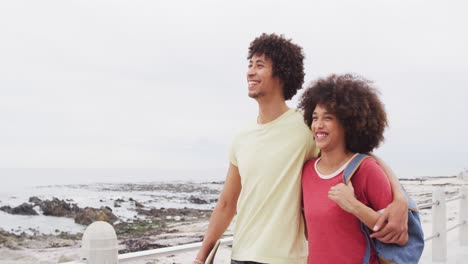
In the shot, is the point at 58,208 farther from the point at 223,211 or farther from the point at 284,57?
the point at 284,57

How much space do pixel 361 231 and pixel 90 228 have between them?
0.95m

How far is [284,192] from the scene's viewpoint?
2.03 metres

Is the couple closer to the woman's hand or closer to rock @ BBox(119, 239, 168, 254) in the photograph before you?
the woman's hand

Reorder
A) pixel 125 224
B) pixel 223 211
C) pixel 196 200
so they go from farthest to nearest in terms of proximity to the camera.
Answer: pixel 196 200 → pixel 125 224 → pixel 223 211

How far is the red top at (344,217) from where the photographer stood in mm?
1849

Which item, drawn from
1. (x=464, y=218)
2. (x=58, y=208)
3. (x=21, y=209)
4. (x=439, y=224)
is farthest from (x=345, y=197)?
(x=21, y=209)

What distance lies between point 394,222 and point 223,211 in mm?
770

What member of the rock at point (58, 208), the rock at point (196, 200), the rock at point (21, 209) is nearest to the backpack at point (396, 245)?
the rock at point (58, 208)

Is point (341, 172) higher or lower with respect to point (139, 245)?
higher

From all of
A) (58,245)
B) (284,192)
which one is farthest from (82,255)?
(58,245)

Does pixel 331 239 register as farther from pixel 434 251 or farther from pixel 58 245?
pixel 58 245

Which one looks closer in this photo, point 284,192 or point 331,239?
point 331,239

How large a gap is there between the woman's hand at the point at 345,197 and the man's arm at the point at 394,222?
0.10 meters

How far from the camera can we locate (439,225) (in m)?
5.92
